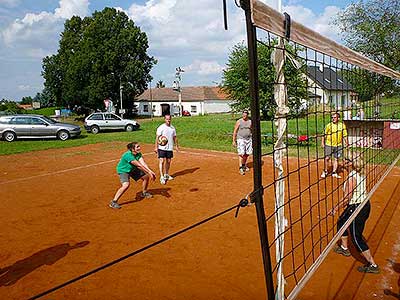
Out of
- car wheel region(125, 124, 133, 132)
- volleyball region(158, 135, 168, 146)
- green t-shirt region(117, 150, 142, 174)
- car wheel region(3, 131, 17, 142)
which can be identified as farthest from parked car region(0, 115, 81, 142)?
green t-shirt region(117, 150, 142, 174)

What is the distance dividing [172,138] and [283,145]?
6722 mm

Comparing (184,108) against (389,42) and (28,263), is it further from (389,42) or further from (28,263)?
(28,263)

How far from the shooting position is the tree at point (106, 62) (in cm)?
4153

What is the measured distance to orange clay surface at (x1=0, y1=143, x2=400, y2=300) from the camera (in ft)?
14.6

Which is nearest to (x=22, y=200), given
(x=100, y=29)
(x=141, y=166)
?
(x=141, y=166)

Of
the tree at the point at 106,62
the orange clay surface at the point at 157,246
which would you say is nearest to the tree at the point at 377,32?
the orange clay surface at the point at 157,246

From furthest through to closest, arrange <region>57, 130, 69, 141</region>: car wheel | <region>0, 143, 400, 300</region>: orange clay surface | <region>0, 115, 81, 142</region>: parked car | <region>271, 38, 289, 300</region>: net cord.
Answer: <region>57, 130, 69, 141</region>: car wheel, <region>0, 115, 81, 142</region>: parked car, <region>0, 143, 400, 300</region>: orange clay surface, <region>271, 38, 289, 300</region>: net cord

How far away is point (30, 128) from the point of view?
2159 cm

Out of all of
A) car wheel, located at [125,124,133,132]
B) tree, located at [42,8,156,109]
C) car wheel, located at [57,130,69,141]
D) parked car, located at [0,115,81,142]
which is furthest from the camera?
tree, located at [42,8,156,109]

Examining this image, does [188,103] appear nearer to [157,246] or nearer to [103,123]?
[103,123]

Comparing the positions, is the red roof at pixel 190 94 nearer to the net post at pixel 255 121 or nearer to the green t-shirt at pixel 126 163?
the green t-shirt at pixel 126 163

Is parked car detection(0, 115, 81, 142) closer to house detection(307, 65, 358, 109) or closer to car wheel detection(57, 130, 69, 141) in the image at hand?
car wheel detection(57, 130, 69, 141)

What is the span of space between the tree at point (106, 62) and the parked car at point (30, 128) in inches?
766

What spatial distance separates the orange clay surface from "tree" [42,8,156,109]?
32526 millimetres
